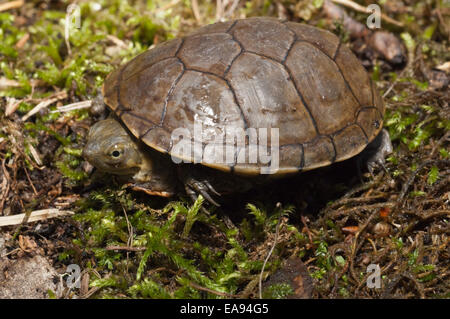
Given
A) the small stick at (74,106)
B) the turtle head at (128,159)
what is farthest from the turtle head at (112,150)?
the small stick at (74,106)

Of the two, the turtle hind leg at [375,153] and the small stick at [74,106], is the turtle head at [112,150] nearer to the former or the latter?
the small stick at [74,106]

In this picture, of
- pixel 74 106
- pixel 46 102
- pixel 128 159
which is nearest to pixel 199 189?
pixel 128 159

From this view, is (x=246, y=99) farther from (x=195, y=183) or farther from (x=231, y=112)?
(x=195, y=183)

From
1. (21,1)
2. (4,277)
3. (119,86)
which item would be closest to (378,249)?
(119,86)

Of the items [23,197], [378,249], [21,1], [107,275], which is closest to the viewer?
[107,275]

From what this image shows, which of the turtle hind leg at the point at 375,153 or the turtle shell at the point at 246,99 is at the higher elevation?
the turtle shell at the point at 246,99

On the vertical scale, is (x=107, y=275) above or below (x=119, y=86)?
below

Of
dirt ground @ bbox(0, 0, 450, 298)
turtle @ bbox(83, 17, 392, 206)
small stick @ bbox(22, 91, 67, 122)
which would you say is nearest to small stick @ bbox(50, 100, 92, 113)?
dirt ground @ bbox(0, 0, 450, 298)
